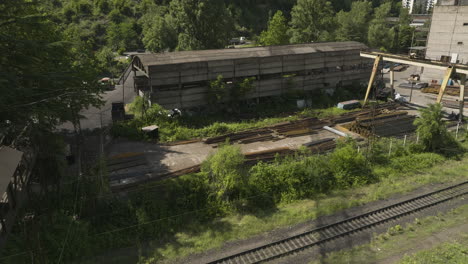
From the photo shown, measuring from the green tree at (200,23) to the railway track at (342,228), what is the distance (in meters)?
30.8

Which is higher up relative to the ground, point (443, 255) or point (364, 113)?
point (364, 113)

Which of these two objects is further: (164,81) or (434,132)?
(164,81)

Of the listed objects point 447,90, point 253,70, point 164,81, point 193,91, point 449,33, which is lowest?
point 447,90

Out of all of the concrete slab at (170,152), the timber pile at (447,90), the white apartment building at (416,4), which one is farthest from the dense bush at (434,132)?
the white apartment building at (416,4)

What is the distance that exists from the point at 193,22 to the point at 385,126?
83.8 ft

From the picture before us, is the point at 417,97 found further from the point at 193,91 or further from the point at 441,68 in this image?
the point at 193,91

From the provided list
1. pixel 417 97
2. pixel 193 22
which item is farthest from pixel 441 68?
pixel 193 22

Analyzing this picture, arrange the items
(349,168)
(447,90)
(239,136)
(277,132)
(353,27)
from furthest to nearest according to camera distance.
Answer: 1. (353,27)
2. (447,90)
3. (277,132)
4. (239,136)
5. (349,168)

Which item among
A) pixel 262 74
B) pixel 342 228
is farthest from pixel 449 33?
pixel 342 228

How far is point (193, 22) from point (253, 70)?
14.5 m

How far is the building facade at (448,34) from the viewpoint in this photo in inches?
1652

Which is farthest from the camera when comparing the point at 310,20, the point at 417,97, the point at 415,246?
the point at 310,20

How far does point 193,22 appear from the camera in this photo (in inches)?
1615

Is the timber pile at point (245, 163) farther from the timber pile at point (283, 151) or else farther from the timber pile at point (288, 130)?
the timber pile at point (288, 130)
